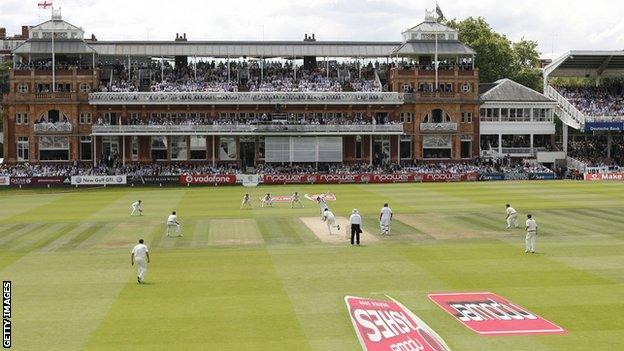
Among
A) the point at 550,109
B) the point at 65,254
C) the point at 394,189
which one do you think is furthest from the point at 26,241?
the point at 550,109

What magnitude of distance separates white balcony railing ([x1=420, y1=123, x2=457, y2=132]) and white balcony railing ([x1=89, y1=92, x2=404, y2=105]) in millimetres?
3200

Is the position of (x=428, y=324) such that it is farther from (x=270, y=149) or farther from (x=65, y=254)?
(x=270, y=149)

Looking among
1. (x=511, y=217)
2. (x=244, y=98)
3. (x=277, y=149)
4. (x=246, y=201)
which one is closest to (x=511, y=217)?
(x=511, y=217)

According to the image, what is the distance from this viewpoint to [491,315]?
727 inches

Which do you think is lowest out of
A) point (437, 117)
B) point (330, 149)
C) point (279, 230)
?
point (279, 230)

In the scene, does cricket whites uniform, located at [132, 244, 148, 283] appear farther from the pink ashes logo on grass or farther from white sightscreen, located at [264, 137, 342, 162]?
white sightscreen, located at [264, 137, 342, 162]

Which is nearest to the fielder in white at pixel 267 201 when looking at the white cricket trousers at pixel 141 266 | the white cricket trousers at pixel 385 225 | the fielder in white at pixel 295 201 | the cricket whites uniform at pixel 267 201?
the cricket whites uniform at pixel 267 201

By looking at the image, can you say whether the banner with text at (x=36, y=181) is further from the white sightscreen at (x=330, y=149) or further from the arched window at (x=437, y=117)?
the arched window at (x=437, y=117)

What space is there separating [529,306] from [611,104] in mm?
63937

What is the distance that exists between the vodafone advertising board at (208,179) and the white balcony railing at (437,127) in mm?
19599

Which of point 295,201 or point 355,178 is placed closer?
point 295,201

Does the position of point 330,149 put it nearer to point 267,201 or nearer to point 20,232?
point 267,201

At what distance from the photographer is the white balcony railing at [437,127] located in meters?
75.1

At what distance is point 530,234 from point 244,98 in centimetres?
4922
